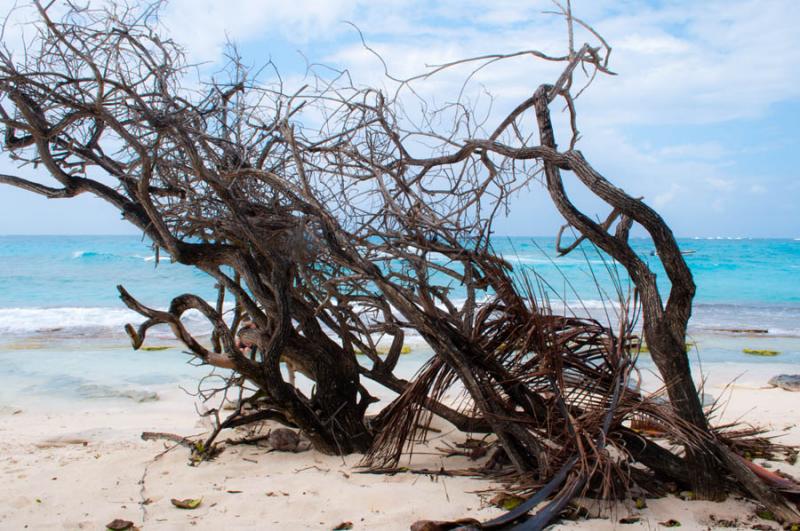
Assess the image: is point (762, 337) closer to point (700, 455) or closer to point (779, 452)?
point (779, 452)

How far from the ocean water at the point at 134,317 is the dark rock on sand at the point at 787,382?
1.09 ft

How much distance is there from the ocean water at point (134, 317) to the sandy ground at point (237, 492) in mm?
1102

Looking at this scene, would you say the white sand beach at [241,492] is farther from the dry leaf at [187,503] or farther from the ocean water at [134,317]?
the ocean water at [134,317]

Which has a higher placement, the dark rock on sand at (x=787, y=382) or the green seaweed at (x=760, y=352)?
the green seaweed at (x=760, y=352)

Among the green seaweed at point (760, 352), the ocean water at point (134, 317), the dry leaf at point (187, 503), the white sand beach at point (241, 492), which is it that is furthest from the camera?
the green seaweed at point (760, 352)

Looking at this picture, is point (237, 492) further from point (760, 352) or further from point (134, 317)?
point (134, 317)

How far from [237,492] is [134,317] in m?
13.2

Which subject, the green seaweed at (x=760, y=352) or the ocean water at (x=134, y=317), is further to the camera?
the green seaweed at (x=760, y=352)

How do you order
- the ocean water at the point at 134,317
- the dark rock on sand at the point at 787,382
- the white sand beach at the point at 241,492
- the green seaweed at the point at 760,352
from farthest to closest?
the green seaweed at the point at 760,352 → the ocean water at the point at 134,317 → the dark rock on sand at the point at 787,382 → the white sand beach at the point at 241,492

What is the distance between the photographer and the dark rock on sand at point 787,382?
24.9 feet

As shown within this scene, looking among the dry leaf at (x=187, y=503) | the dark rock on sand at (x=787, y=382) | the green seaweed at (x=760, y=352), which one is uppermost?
the green seaweed at (x=760, y=352)

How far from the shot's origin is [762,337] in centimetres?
1322

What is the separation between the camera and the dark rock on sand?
7.60 metres

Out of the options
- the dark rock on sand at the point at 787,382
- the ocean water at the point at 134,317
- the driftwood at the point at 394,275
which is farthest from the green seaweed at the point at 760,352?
the driftwood at the point at 394,275
